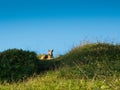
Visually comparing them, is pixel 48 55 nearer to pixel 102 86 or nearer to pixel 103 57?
pixel 103 57

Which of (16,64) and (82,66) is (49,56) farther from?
(82,66)

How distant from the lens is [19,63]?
22.1 m

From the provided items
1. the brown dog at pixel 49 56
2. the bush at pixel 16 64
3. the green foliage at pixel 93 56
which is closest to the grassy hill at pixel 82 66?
the green foliage at pixel 93 56

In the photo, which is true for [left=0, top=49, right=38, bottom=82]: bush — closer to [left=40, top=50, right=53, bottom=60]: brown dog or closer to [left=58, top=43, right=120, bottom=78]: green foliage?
[left=58, top=43, right=120, bottom=78]: green foliage

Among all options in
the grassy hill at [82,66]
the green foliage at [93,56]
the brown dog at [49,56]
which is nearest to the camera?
the grassy hill at [82,66]

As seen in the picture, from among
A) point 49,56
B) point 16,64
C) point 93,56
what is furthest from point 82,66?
point 49,56

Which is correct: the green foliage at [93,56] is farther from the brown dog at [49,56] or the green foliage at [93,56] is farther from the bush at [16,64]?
the brown dog at [49,56]

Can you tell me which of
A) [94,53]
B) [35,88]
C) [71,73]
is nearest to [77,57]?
[94,53]

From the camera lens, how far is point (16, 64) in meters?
22.0

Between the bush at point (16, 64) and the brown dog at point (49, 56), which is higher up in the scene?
the brown dog at point (49, 56)

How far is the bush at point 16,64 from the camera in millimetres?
21062

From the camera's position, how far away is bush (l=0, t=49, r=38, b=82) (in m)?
21.1

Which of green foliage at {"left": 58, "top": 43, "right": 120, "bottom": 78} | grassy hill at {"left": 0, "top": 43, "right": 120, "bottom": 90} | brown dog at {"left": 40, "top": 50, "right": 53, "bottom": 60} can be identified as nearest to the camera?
grassy hill at {"left": 0, "top": 43, "right": 120, "bottom": 90}

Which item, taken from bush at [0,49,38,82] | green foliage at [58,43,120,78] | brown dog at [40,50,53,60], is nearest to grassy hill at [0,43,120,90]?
green foliage at [58,43,120,78]
